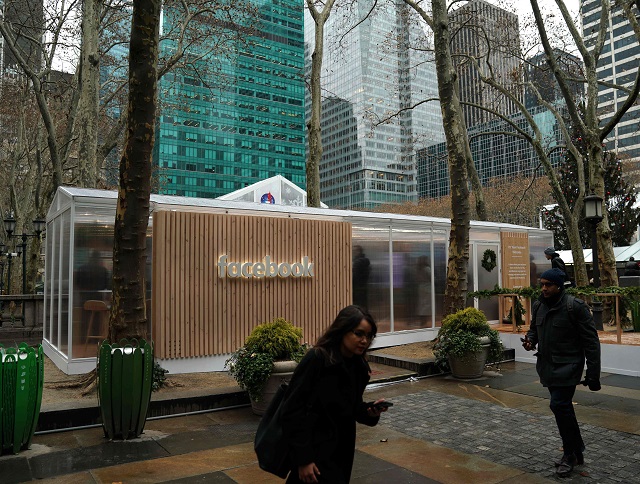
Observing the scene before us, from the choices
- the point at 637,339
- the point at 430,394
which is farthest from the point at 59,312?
the point at 637,339

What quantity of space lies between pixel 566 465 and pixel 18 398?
5.18 metres

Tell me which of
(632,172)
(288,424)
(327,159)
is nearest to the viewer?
(288,424)

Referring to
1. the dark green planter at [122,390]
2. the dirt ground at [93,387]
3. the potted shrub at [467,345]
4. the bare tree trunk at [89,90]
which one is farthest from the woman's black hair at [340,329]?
the bare tree trunk at [89,90]

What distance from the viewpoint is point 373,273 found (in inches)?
492

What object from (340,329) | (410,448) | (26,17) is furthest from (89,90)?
(340,329)

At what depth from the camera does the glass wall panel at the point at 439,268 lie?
→ 45.0ft

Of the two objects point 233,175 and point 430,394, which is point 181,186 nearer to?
point 233,175

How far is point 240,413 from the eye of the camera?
7227 mm

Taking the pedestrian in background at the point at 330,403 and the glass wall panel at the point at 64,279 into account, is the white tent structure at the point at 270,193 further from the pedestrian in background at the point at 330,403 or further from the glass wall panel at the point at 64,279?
the pedestrian in background at the point at 330,403

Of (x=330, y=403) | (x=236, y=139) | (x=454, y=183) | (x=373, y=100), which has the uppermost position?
(x=236, y=139)

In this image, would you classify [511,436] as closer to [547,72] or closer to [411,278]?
[411,278]

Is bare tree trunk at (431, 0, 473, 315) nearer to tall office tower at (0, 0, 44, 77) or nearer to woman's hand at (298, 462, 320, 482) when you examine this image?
woman's hand at (298, 462, 320, 482)

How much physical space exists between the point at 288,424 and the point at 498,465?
3211 millimetres

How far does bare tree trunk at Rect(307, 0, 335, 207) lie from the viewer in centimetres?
1734
